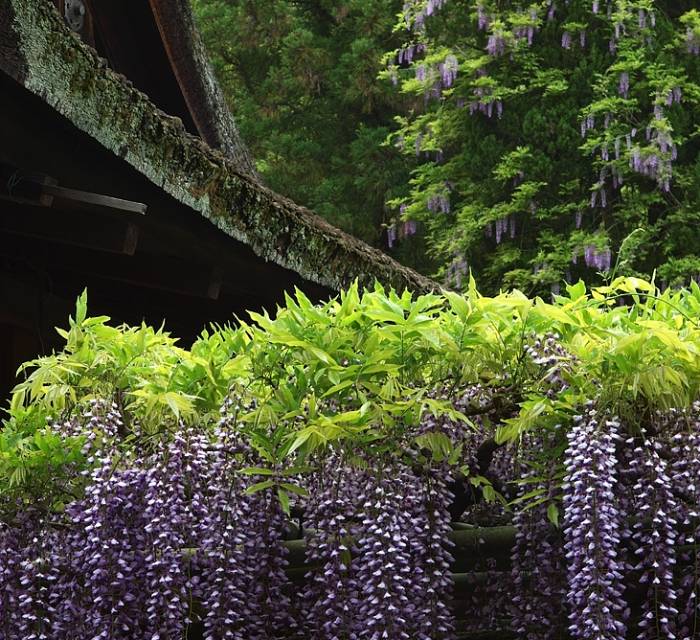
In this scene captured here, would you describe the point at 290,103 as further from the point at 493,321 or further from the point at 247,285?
the point at 493,321

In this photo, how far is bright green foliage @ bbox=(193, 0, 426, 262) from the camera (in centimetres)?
2012

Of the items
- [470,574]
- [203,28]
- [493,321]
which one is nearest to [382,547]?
[470,574]

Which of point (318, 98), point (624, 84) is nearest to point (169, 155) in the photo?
point (624, 84)

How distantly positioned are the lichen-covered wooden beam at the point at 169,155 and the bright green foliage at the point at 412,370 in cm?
120

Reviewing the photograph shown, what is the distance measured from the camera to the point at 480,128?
1619cm

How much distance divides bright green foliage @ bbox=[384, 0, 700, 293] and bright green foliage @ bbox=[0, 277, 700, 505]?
444 inches

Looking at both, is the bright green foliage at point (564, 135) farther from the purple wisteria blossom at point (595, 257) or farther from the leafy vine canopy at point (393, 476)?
the leafy vine canopy at point (393, 476)

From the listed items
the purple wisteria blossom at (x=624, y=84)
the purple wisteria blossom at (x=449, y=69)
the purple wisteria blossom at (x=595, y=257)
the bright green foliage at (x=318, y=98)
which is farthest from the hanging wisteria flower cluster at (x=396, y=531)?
the bright green foliage at (x=318, y=98)

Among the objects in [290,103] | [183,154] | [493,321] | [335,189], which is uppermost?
[290,103]

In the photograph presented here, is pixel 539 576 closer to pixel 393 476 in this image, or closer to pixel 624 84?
pixel 393 476

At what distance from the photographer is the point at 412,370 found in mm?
2887

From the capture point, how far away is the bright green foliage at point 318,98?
20125 mm

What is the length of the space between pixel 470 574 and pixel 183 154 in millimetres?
2607

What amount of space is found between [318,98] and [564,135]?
24.0ft
